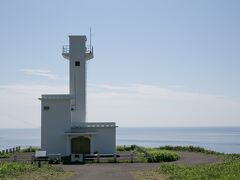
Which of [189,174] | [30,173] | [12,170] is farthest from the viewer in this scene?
[12,170]

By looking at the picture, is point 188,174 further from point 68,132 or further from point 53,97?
point 53,97

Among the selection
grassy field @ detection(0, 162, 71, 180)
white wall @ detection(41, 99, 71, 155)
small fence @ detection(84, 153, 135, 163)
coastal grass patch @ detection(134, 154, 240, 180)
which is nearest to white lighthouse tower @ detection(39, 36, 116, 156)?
white wall @ detection(41, 99, 71, 155)

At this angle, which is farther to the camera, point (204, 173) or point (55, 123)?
point (55, 123)

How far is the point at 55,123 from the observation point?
33125mm

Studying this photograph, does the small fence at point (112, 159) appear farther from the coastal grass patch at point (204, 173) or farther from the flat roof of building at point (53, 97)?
the coastal grass patch at point (204, 173)

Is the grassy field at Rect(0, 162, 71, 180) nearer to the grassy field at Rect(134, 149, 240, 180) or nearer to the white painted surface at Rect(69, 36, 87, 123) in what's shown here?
the grassy field at Rect(134, 149, 240, 180)

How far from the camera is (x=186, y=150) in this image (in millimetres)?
37406

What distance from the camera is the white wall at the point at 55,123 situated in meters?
33.1

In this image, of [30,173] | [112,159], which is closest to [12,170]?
[30,173]

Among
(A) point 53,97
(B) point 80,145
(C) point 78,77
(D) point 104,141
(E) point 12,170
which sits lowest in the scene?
(E) point 12,170

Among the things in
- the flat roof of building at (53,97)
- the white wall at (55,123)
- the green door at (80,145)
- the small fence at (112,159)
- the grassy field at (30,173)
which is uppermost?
the flat roof of building at (53,97)

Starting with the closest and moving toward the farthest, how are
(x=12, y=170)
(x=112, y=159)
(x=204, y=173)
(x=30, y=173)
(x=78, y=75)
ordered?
(x=204, y=173)
(x=30, y=173)
(x=12, y=170)
(x=112, y=159)
(x=78, y=75)

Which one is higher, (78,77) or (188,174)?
(78,77)

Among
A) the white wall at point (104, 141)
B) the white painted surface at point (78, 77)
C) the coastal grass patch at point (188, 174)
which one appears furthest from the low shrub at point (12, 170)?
the white painted surface at point (78, 77)
